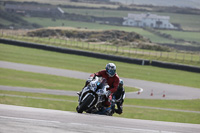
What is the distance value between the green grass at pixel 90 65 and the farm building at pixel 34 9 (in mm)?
81651

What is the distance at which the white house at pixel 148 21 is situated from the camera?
493 ft

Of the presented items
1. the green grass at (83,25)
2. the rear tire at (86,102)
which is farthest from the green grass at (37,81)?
the green grass at (83,25)

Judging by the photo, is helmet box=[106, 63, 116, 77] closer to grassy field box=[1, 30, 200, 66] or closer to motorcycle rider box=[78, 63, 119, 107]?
motorcycle rider box=[78, 63, 119, 107]

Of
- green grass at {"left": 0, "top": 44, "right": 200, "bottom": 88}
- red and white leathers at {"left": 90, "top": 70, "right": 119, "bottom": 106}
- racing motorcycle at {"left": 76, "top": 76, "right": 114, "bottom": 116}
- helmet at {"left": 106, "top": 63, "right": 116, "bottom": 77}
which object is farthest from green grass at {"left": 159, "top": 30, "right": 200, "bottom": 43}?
racing motorcycle at {"left": 76, "top": 76, "right": 114, "bottom": 116}

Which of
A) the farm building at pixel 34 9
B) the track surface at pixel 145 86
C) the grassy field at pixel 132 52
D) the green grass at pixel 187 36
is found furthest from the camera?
the farm building at pixel 34 9

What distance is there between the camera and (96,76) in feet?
43.1

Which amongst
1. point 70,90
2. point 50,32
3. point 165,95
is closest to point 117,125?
point 70,90

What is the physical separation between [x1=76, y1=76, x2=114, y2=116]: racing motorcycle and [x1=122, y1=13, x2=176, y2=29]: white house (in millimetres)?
138502

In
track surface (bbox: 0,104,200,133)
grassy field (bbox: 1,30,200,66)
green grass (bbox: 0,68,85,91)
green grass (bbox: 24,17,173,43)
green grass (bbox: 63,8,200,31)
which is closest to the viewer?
track surface (bbox: 0,104,200,133)

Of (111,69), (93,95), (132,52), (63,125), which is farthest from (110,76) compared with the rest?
(132,52)

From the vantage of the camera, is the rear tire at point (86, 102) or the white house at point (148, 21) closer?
the rear tire at point (86, 102)

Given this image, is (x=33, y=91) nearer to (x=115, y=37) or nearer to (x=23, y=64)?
(x=23, y=64)

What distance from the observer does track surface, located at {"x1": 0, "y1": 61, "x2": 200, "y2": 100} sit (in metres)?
32.0

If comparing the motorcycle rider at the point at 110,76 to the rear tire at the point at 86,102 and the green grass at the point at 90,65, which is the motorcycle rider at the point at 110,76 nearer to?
the rear tire at the point at 86,102
